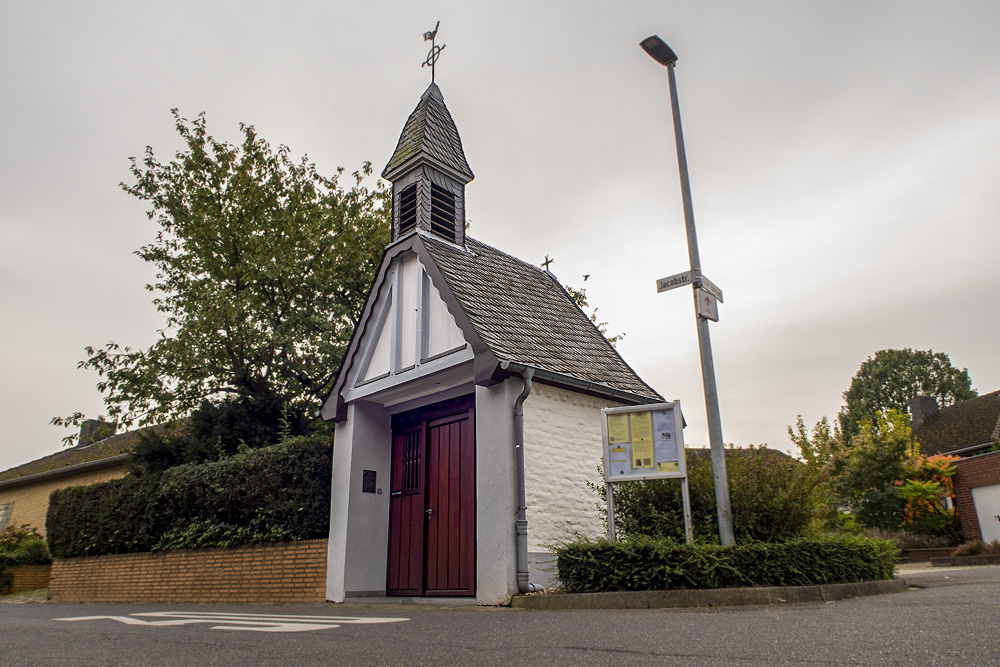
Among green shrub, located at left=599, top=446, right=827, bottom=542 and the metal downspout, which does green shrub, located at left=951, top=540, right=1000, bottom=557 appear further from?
the metal downspout

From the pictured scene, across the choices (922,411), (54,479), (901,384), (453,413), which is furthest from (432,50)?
(901,384)

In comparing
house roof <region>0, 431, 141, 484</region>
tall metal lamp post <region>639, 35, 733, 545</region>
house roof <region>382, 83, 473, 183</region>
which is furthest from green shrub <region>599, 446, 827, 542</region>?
house roof <region>0, 431, 141, 484</region>

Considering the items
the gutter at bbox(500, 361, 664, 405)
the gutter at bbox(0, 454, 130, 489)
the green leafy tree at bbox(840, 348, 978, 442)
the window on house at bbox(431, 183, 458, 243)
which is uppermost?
the green leafy tree at bbox(840, 348, 978, 442)

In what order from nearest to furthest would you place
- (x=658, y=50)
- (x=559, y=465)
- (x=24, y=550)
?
1. (x=658, y=50)
2. (x=559, y=465)
3. (x=24, y=550)

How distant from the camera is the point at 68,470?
2623cm

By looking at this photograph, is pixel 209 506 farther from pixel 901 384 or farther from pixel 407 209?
pixel 901 384

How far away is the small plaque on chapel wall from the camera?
484 inches

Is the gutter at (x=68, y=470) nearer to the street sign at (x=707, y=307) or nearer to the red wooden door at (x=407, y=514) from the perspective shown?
the red wooden door at (x=407, y=514)

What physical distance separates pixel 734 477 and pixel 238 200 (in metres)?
15.5

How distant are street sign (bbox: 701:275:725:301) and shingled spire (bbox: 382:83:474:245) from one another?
20.4ft

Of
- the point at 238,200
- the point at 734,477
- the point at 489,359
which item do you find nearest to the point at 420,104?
the point at 238,200

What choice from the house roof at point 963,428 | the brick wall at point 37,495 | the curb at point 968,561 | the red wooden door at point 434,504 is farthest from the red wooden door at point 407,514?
the house roof at point 963,428

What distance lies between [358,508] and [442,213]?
601 centimetres

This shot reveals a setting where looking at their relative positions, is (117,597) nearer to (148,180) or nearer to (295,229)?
(295,229)
